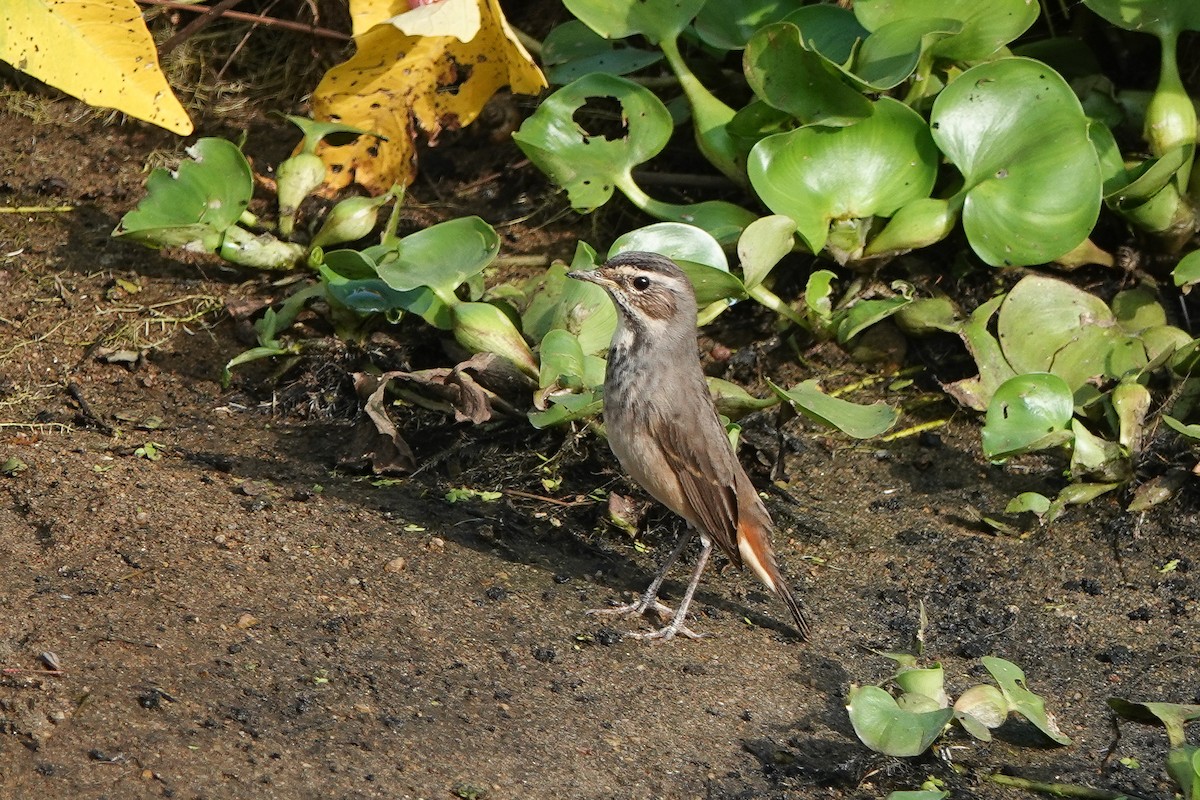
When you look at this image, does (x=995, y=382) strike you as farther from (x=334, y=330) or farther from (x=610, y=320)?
(x=334, y=330)

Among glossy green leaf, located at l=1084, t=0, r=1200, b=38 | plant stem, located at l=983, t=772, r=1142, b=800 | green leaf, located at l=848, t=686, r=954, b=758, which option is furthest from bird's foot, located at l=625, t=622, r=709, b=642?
glossy green leaf, located at l=1084, t=0, r=1200, b=38

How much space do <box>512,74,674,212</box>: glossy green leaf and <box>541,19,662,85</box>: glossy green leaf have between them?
1.47ft

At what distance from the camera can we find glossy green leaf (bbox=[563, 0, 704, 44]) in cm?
721

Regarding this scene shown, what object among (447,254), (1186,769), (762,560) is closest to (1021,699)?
(1186,769)

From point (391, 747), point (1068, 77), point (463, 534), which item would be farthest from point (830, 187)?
point (391, 747)

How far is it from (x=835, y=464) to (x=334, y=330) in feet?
8.52

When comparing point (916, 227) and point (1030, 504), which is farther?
A: point (916, 227)

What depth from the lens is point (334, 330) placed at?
7.25 metres

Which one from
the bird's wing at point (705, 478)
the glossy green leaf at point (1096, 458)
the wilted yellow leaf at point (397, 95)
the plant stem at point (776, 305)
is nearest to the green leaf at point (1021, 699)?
the bird's wing at point (705, 478)

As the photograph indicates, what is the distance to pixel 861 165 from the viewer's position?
23.4 ft

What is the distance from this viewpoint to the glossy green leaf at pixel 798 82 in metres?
6.82

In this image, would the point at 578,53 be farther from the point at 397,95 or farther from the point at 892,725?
the point at 892,725

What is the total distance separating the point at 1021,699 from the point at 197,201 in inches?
181

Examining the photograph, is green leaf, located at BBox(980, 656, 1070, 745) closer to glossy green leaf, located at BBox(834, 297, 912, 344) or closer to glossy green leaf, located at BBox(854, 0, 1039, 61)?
glossy green leaf, located at BBox(834, 297, 912, 344)
